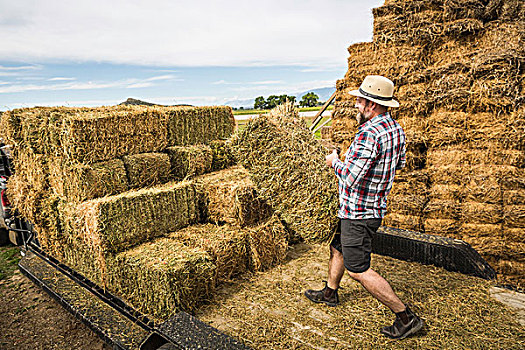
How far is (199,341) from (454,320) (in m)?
2.15

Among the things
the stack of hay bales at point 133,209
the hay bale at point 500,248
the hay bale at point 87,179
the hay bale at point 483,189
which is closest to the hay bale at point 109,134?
the stack of hay bales at point 133,209

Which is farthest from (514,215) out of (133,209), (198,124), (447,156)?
(198,124)

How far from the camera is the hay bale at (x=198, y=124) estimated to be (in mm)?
5996

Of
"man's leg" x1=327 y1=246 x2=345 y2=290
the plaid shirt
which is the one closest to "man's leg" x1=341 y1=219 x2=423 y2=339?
the plaid shirt

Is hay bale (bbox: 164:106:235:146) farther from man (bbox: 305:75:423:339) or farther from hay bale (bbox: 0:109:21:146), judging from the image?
man (bbox: 305:75:423:339)

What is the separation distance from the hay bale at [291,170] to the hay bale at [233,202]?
302 millimetres

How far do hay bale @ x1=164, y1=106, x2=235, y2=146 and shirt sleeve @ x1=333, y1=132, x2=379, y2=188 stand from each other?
12.5ft

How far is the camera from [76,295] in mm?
4301

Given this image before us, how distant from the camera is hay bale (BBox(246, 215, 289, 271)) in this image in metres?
4.32

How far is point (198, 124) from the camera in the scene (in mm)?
6598

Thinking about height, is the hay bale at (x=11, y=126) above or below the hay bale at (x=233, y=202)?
above

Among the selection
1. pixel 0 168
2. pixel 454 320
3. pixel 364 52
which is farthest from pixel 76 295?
pixel 364 52

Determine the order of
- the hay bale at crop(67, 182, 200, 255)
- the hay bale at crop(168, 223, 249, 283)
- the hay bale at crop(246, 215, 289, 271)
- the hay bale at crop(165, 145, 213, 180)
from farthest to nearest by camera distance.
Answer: the hay bale at crop(165, 145, 213, 180) < the hay bale at crop(246, 215, 289, 271) < the hay bale at crop(168, 223, 249, 283) < the hay bale at crop(67, 182, 200, 255)

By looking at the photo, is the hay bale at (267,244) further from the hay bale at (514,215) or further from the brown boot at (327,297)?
the hay bale at (514,215)
